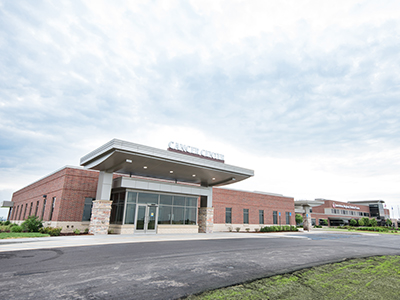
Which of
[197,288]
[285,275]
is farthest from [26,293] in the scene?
[285,275]

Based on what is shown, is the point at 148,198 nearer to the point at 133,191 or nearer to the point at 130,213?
the point at 133,191

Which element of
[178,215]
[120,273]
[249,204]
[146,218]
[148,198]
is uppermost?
[249,204]

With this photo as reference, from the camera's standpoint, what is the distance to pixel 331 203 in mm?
76000

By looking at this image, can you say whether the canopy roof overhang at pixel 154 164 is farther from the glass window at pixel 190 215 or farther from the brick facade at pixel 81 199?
the brick facade at pixel 81 199

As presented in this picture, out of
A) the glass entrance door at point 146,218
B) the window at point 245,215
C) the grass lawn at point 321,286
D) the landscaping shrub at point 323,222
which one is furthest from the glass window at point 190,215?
the landscaping shrub at point 323,222

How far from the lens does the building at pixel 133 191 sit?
18.5 m

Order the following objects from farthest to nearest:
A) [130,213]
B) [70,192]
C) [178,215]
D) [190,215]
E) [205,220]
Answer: [205,220], [190,215], [178,215], [70,192], [130,213]

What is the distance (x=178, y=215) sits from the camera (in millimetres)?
23172

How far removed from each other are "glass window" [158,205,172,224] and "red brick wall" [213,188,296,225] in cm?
961

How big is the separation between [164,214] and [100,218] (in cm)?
559

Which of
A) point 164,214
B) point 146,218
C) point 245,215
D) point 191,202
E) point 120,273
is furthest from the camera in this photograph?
point 245,215

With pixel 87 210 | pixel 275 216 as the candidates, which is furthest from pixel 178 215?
pixel 275 216

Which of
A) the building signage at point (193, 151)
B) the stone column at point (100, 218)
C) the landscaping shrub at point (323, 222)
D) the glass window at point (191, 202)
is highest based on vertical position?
the building signage at point (193, 151)

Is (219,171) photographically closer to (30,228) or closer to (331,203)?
(30,228)
